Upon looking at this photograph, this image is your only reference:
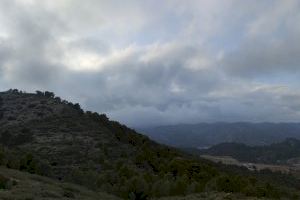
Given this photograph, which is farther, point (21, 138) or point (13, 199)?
point (21, 138)

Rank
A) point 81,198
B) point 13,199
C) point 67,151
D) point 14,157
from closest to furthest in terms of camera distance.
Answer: point 13,199
point 81,198
point 14,157
point 67,151

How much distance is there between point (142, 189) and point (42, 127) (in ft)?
156

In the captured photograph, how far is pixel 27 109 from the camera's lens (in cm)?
10762

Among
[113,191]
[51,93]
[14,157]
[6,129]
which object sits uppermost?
[51,93]

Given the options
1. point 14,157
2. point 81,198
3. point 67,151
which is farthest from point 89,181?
point 67,151

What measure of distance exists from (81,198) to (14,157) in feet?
73.2

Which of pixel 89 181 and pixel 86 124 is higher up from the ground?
pixel 86 124

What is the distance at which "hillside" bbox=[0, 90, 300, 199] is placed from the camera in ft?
164

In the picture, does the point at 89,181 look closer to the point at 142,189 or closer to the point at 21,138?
the point at 142,189

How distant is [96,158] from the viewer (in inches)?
2776

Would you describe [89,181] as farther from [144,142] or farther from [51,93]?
[51,93]

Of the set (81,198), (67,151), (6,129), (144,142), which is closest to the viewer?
(81,198)

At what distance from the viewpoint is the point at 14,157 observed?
5094cm

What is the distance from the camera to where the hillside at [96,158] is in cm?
4984
